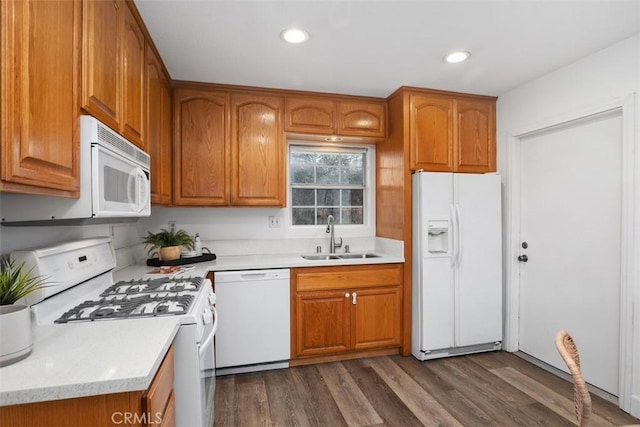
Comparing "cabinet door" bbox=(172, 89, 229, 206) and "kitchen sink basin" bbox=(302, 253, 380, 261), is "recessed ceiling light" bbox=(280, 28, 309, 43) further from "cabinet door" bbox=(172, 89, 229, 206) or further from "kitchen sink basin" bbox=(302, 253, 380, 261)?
"kitchen sink basin" bbox=(302, 253, 380, 261)

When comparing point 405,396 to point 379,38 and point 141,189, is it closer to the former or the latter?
point 141,189

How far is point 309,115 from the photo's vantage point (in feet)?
9.87

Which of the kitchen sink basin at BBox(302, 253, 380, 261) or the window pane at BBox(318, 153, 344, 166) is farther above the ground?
the window pane at BBox(318, 153, 344, 166)

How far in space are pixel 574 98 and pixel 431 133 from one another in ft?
3.45

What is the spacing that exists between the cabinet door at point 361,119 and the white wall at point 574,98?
1.14m

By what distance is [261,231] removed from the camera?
3.21 meters

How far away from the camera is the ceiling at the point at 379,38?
5.81ft

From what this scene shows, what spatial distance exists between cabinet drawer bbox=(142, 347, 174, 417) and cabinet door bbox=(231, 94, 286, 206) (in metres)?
1.81

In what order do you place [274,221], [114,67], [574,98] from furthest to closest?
[274,221] < [574,98] < [114,67]

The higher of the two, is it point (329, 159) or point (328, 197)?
point (329, 159)

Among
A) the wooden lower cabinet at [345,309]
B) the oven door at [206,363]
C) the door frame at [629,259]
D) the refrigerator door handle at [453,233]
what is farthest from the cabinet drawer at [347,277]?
the door frame at [629,259]

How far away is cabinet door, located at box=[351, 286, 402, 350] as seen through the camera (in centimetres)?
284

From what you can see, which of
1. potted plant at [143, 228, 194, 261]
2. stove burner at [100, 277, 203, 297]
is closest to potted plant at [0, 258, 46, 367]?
stove burner at [100, 277, 203, 297]

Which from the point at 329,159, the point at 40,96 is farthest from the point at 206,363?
the point at 329,159
